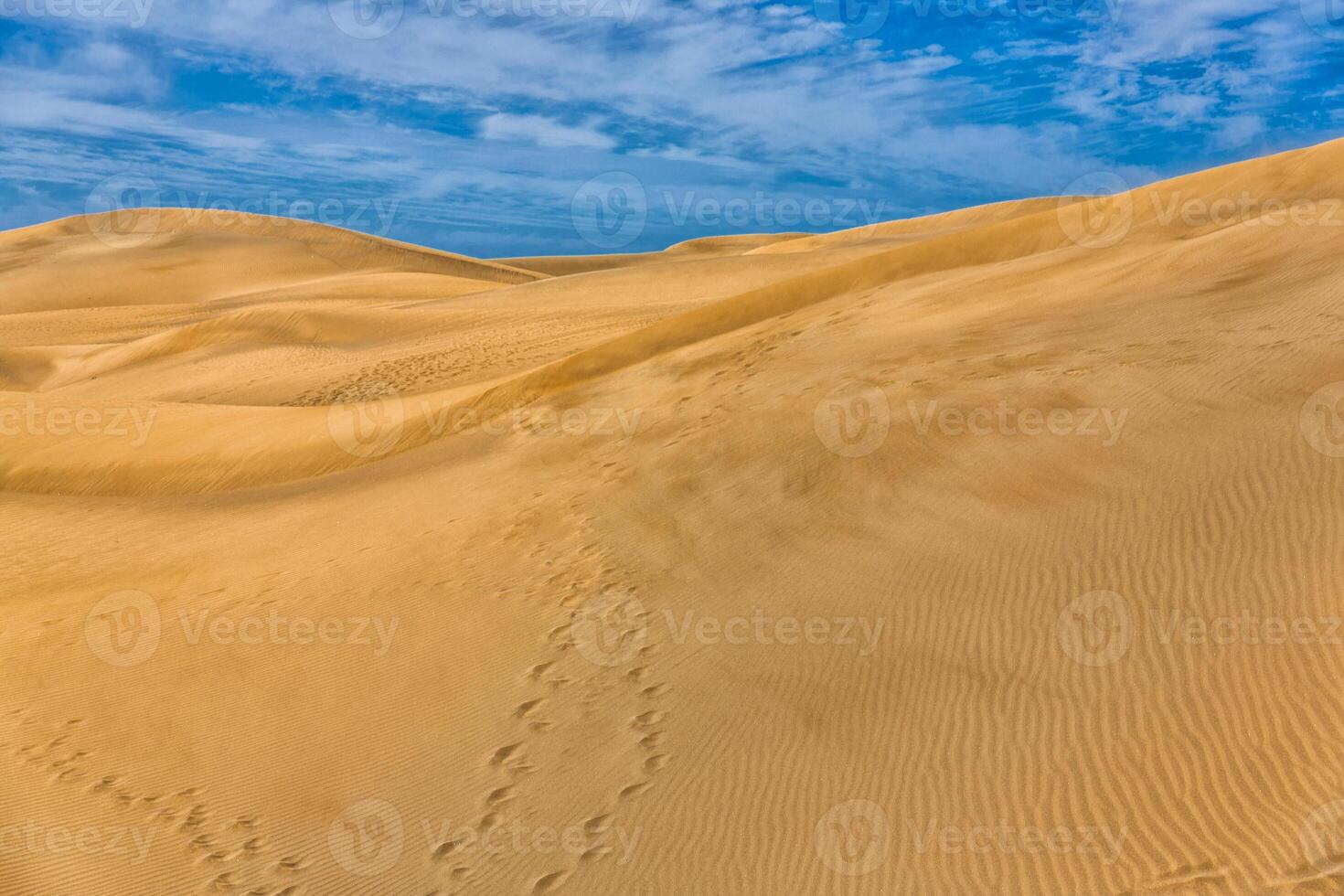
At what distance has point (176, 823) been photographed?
5.39 m

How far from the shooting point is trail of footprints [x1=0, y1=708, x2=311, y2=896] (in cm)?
492

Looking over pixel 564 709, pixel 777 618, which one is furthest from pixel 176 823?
pixel 777 618

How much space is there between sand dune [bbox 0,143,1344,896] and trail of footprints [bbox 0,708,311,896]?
0.07 ft

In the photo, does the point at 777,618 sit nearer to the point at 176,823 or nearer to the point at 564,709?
the point at 564,709

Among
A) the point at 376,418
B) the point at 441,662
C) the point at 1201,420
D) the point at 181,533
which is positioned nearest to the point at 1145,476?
the point at 1201,420

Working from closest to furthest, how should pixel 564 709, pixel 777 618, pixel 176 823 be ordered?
1. pixel 176 823
2. pixel 564 709
3. pixel 777 618

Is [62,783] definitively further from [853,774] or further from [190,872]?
[853,774]

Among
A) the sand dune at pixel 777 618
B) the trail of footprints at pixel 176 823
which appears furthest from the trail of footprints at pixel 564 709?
the trail of footprints at pixel 176 823

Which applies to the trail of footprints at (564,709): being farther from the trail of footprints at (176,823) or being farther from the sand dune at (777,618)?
the trail of footprints at (176,823)

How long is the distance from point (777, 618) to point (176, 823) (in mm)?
3521

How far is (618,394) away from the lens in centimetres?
1184

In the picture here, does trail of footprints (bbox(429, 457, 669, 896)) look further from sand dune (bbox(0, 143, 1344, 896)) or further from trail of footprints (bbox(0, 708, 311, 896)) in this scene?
trail of footprints (bbox(0, 708, 311, 896))

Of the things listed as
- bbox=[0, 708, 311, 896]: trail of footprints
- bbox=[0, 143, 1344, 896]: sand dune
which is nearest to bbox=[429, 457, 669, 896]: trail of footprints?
bbox=[0, 143, 1344, 896]: sand dune

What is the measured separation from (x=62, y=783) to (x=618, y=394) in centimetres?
707
